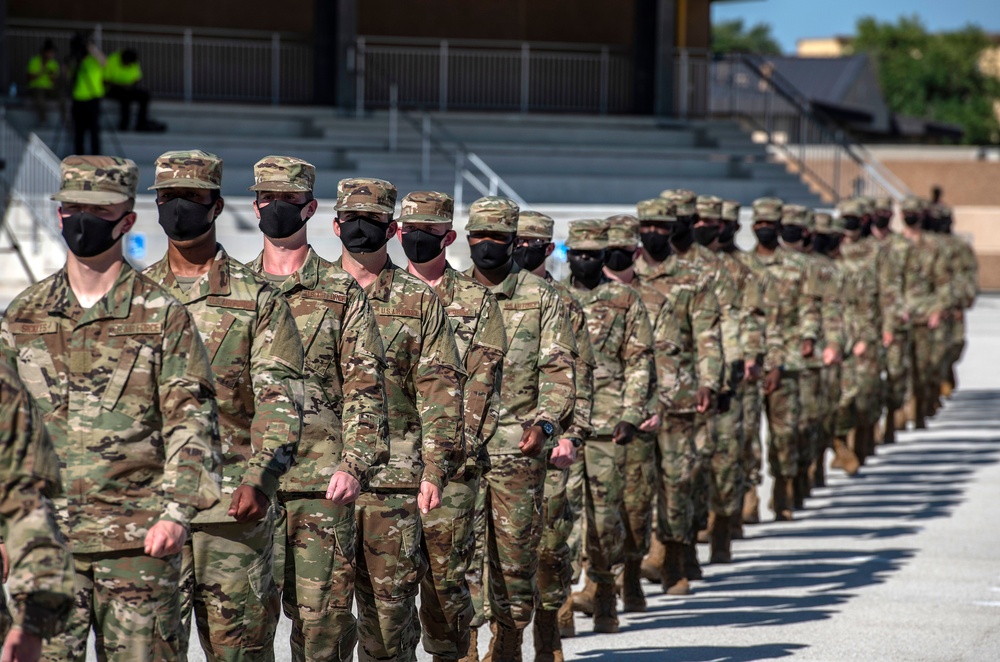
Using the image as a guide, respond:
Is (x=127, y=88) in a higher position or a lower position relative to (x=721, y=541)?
higher

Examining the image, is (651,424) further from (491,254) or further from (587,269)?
(491,254)

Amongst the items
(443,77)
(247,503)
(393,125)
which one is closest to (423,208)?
(247,503)

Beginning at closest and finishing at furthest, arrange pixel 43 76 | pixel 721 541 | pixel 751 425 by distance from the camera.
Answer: pixel 721 541 → pixel 751 425 → pixel 43 76

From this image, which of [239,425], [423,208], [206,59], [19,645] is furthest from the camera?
[206,59]

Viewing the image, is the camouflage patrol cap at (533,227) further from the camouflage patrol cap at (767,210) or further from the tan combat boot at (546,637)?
the camouflage patrol cap at (767,210)

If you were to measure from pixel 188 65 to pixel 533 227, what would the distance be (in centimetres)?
2159

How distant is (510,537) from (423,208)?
5.26 ft

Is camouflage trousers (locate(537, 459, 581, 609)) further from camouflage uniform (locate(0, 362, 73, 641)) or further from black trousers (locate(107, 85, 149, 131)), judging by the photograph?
black trousers (locate(107, 85, 149, 131))

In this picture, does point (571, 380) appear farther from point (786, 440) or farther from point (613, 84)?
point (613, 84)

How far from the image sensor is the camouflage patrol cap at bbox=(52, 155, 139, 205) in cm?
560

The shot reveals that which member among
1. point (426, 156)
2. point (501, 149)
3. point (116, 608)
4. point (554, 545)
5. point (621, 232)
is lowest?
point (554, 545)

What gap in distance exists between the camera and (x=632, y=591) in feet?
34.7

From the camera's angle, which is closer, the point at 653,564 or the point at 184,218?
the point at 184,218

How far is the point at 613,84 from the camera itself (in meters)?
34.3
